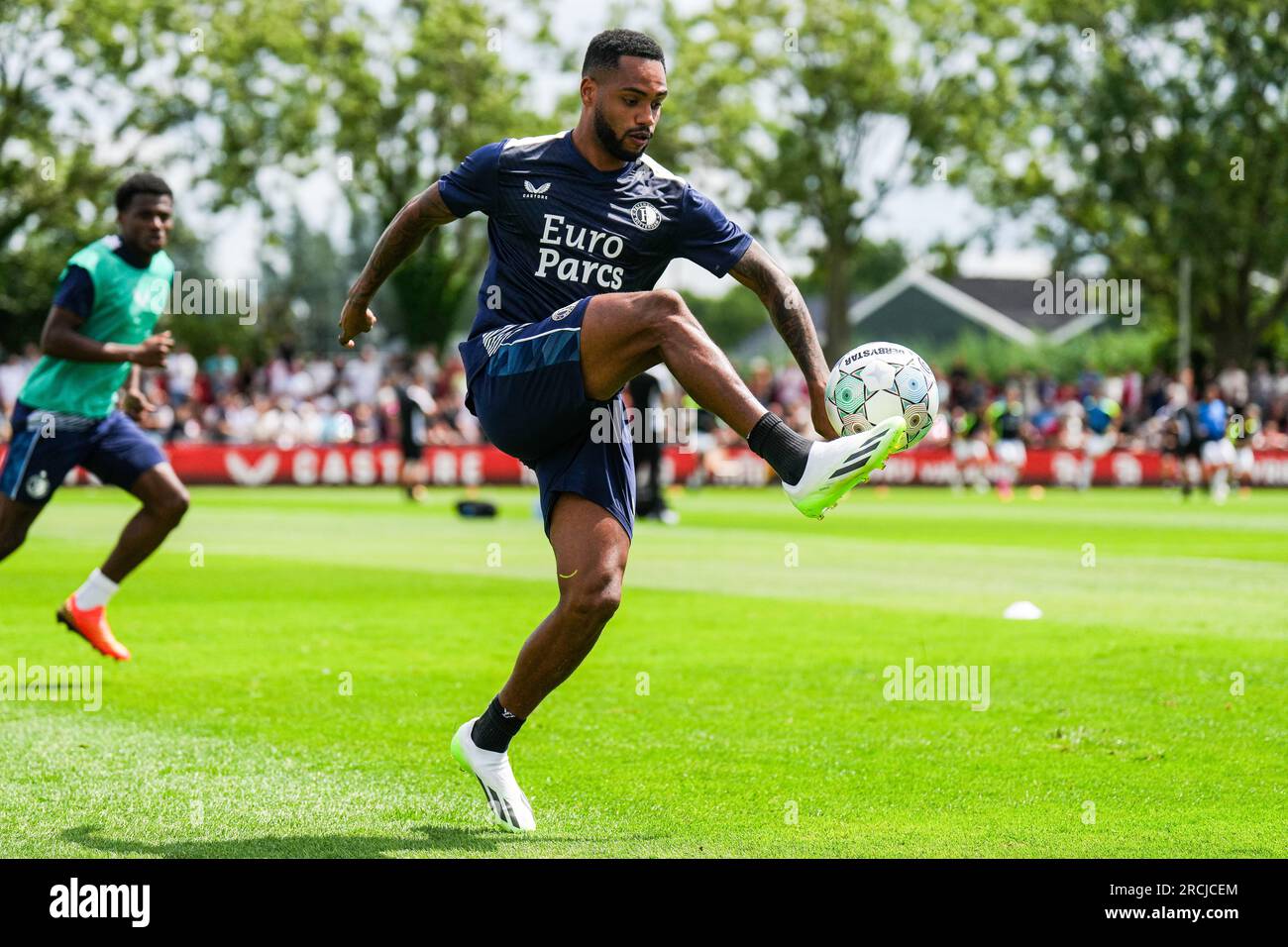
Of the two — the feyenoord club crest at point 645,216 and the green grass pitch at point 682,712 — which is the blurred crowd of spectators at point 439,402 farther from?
the feyenoord club crest at point 645,216

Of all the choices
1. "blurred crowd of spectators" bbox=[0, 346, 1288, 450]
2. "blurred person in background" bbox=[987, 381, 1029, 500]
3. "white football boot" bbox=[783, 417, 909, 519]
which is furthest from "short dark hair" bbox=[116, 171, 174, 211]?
"blurred person in background" bbox=[987, 381, 1029, 500]

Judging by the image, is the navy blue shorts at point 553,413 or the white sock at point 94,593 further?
the white sock at point 94,593

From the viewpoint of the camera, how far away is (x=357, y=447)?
35.8m

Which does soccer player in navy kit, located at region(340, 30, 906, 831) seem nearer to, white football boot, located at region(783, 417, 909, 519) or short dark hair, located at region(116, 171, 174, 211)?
white football boot, located at region(783, 417, 909, 519)

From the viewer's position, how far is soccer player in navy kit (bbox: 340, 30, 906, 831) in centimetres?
533

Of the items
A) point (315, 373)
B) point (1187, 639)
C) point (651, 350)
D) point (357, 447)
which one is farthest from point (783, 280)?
point (315, 373)

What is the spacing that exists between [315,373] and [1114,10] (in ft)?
81.3

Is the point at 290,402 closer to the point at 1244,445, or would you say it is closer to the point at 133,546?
the point at 1244,445

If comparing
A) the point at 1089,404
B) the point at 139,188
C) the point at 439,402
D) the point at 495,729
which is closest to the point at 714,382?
the point at 495,729

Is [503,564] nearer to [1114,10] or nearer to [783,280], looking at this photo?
[783,280]

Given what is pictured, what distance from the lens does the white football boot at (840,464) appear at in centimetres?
522

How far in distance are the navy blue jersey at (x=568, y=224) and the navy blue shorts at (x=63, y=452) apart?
4077 mm

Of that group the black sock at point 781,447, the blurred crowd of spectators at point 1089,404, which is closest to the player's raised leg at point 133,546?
the black sock at point 781,447
